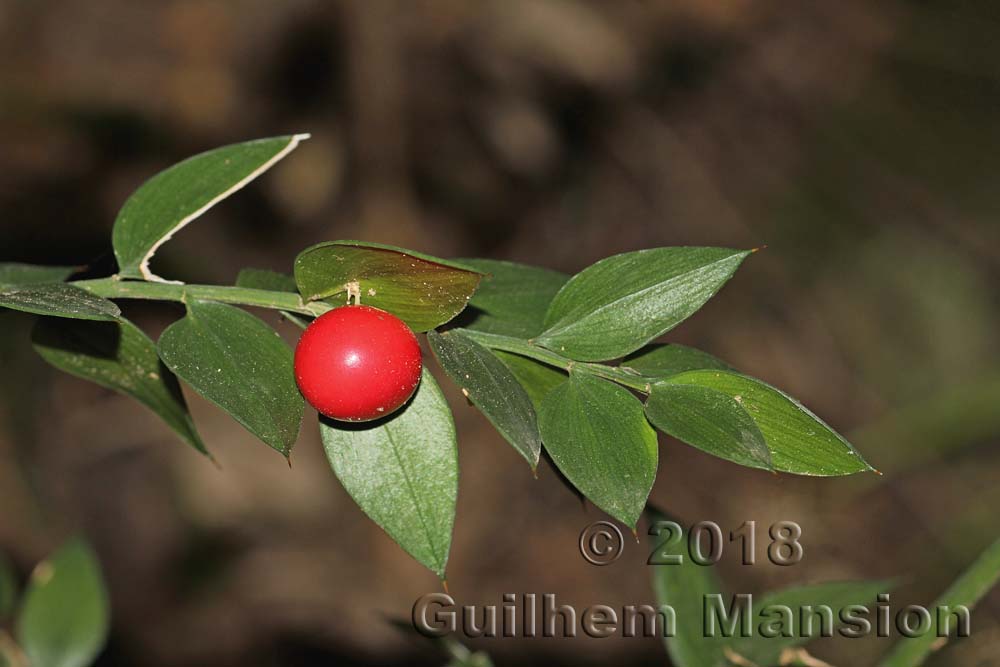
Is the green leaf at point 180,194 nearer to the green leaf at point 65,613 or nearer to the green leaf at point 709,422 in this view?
the green leaf at point 709,422

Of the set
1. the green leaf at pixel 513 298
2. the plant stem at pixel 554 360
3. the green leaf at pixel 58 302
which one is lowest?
the green leaf at pixel 58 302

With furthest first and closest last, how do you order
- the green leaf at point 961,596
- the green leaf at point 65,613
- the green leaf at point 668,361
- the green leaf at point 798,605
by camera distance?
the green leaf at point 65,613, the green leaf at point 798,605, the green leaf at point 961,596, the green leaf at point 668,361

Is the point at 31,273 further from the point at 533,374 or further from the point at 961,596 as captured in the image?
the point at 961,596

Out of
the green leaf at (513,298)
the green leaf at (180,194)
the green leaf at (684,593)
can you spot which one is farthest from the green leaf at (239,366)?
the green leaf at (684,593)

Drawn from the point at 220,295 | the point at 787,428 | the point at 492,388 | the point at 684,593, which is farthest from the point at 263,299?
the point at 684,593

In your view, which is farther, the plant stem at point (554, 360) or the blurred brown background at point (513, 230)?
the blurred brown background at point (513, 230)

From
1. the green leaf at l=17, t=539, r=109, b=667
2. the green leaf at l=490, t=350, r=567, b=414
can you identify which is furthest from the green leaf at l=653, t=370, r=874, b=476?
the green leaf at l=17, t=539, r=109, b=667

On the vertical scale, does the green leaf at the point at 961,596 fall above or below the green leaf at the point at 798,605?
above
